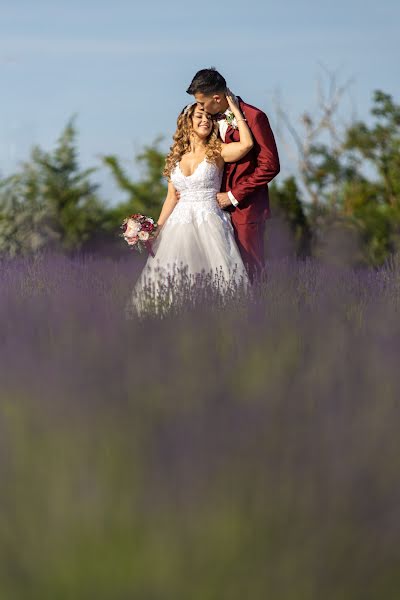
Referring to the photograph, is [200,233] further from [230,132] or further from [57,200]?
[57,200]

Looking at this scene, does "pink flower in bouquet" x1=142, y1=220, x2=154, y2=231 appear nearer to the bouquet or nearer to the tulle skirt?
the bouquet

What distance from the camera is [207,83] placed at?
6.36m

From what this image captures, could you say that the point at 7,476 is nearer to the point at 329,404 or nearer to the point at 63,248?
the point at 329,404

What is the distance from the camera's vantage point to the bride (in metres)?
6.65

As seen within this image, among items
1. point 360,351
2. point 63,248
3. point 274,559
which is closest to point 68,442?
point 274,559

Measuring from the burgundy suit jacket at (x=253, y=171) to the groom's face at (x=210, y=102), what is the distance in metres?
0.19

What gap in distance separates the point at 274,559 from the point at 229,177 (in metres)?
5.21

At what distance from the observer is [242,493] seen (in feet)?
6.63

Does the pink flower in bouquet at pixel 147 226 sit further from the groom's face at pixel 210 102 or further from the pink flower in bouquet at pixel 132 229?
the groom's face at pixel 210 102

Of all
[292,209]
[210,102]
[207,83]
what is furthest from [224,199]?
[292,209]

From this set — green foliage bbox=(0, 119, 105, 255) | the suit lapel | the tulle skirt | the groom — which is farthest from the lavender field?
green foliage bbox=(0, 119, 105, 255)

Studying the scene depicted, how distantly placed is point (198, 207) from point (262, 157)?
63 cm

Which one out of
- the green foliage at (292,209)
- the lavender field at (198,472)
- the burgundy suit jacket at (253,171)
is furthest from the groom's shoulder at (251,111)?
the green foliage at (292,209)

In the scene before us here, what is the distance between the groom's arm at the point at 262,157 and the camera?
6.55m
